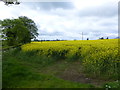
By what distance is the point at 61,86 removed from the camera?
4.03 metres

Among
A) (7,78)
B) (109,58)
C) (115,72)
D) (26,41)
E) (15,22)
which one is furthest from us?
(26,41)

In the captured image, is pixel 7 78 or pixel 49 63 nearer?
pixel 7 78

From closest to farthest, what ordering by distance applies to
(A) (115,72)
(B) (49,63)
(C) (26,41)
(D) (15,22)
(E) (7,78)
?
1. (E) (7,78)
2. (A) (115,72)
3. (B) (49,63)
4. (D) (15,22)
5. (C) (26,41)

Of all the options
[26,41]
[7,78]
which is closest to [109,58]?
[7,78]

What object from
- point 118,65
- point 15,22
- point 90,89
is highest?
point 15,22

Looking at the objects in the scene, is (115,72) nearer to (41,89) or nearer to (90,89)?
(90,89)

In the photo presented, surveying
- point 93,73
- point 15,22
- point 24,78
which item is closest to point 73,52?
point 93,73

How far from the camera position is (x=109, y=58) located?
221 inches

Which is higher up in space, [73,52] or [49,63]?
[73,52]

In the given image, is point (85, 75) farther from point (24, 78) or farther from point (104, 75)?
point (24, 78)

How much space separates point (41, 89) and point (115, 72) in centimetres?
325

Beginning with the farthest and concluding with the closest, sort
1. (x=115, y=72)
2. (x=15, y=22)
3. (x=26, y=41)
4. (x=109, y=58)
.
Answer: (x=26, y=41) < (x=15, y=22) < (x=109, y=58) < (x=115, y=72)

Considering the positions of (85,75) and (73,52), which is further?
(73,52)

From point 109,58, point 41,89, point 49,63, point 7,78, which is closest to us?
point 41,89
